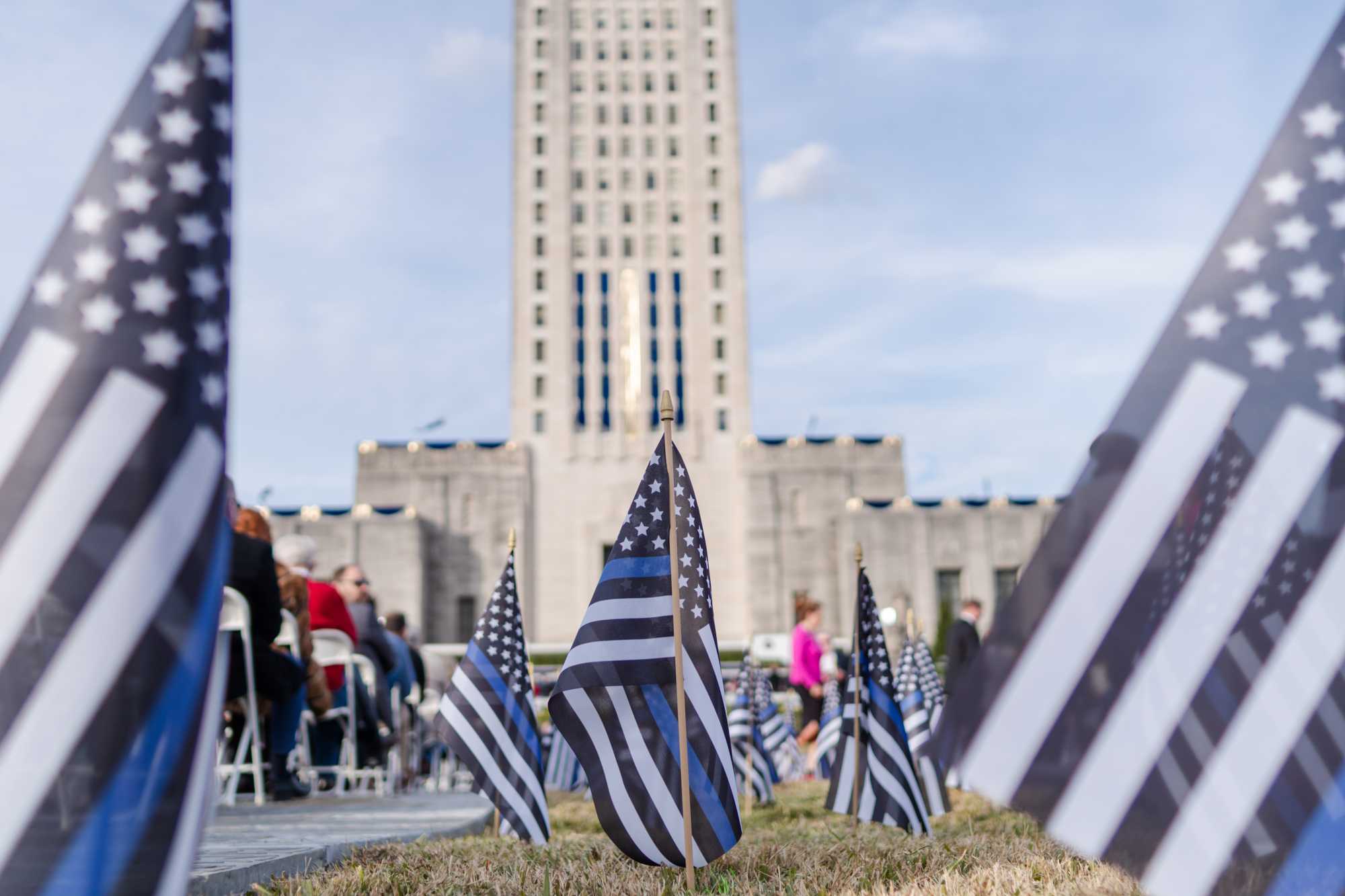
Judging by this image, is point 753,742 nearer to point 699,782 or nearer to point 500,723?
point 500,723

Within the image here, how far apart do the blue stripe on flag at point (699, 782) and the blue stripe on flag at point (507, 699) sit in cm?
188

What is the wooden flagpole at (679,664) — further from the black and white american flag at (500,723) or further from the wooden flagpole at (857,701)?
the wooden flagpole at (857,701)

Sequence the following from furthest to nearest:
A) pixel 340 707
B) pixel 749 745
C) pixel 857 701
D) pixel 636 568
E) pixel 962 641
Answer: pixel 962 641 → pixel 749 745 → pixel 340 707 → pixel 857 701 → pixel 636 568

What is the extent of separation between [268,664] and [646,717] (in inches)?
124

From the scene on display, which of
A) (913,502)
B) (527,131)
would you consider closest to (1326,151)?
(913,502)

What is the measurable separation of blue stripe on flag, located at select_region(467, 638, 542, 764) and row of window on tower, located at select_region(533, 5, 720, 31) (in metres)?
58.5

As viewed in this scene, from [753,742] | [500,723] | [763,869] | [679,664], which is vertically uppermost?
[679,664]

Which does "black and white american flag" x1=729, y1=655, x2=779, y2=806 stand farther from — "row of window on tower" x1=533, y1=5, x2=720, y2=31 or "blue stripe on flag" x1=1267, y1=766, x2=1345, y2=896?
"row of window on tower" x1=533, y1=5, x2=720, y2=31

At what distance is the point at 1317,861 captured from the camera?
2.62m

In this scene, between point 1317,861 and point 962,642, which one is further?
point 962,642

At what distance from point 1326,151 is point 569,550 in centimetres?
4941

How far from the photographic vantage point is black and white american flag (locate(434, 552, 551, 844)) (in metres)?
5.62

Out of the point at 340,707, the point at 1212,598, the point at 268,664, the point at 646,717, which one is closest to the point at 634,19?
the point at 340,707

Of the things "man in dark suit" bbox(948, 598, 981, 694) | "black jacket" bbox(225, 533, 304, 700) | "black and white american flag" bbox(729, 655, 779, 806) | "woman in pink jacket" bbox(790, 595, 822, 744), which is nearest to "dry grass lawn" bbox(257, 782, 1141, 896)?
"black jacket" bbox(225, 533, 304, 700)
